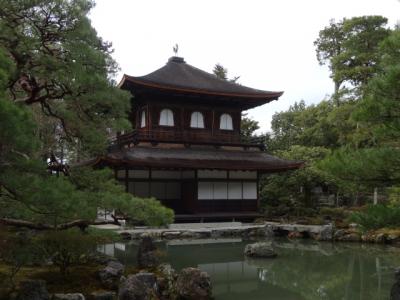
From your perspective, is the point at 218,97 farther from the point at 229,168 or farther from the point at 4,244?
the point at 4,244

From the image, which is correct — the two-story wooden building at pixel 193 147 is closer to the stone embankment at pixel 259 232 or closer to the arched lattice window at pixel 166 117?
the arched lattice window at pixel 166 117

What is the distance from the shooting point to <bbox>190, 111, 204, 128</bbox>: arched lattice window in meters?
23.4

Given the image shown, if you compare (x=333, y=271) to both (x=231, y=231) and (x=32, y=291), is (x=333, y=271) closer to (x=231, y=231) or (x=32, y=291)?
(x=231, y=231)

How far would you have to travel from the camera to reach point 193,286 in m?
8.82

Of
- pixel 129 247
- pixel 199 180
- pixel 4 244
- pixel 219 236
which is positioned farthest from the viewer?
pixel 199 180

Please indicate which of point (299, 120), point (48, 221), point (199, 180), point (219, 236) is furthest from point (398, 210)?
point (299, 120)

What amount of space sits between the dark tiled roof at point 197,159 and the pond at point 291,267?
346cm

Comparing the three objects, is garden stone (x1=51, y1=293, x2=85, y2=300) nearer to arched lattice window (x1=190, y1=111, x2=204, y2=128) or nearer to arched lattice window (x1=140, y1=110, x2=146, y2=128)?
arched lattice window (x1=140, y1=110, x2=146, y2=128)

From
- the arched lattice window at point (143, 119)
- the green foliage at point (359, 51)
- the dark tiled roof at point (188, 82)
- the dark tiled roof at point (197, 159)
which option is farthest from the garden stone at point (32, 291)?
the green foliage at point (359, 51)

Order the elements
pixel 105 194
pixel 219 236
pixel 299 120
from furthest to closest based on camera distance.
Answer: pixel 299 120
pixel 219 236
pixel 105 194

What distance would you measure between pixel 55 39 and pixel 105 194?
2.74 m

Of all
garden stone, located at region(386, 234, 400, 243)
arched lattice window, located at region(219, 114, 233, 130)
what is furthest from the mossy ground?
arched lattice window, located at region(219, 114, 233, 130)

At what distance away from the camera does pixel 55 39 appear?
7820 millimetres

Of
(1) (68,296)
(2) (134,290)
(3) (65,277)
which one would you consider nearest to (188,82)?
(3) (65,277)
